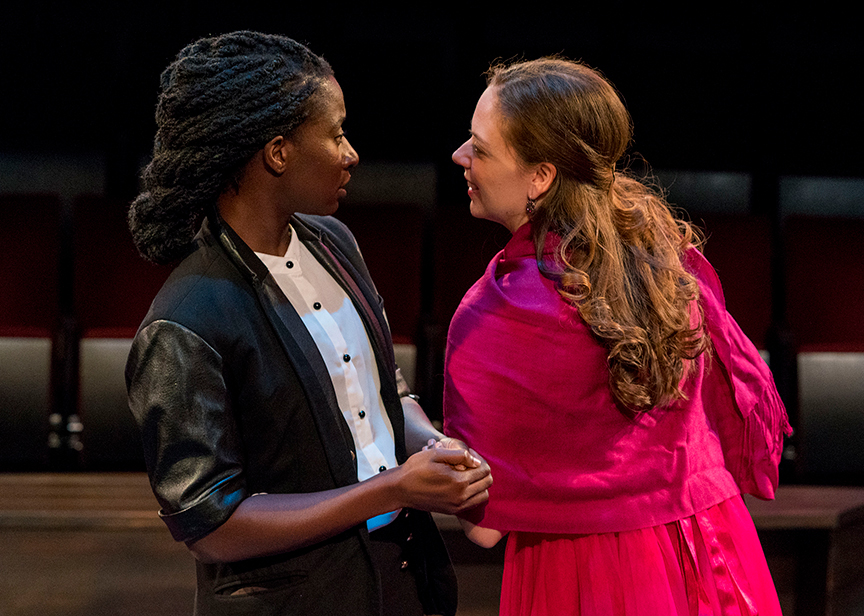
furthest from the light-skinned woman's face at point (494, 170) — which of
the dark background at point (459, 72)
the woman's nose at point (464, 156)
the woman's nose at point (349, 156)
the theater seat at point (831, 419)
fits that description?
the dark background at point (459, 72)

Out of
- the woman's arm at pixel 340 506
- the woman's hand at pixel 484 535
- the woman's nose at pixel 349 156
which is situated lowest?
the woman's hand at pixel 484 535

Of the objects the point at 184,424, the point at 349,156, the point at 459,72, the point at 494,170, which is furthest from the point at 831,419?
the point at 184,424

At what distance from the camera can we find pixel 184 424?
0.82 m

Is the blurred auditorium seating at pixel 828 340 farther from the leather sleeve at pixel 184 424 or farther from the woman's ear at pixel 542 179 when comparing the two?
the leather sleeve at pixel 184 424

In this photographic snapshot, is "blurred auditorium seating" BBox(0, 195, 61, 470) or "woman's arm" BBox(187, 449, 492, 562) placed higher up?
"woman's arm" BBox(187, 449, 492, 562)

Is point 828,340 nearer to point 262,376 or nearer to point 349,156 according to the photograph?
point 349,156

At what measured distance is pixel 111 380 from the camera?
230cm

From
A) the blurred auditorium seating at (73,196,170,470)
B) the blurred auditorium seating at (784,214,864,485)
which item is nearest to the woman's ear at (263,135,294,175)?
the blurred auditorium seating at (73,196,170,470)

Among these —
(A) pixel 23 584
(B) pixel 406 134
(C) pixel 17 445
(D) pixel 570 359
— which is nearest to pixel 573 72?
(D) pixel 570 359

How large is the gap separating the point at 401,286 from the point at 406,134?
2.55ft

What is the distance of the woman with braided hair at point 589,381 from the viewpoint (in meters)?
0.88

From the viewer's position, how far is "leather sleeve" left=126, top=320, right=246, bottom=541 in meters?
0.82

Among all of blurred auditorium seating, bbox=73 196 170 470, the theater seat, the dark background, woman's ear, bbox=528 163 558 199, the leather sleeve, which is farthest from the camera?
the dark background

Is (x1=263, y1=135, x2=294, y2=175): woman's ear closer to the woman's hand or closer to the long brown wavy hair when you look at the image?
the long brown wavy hair
